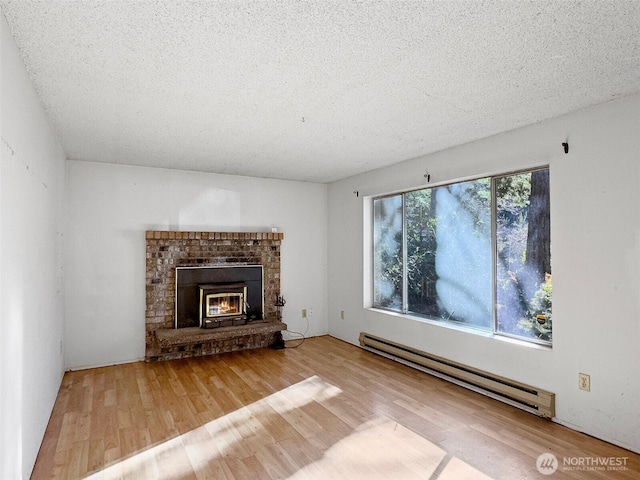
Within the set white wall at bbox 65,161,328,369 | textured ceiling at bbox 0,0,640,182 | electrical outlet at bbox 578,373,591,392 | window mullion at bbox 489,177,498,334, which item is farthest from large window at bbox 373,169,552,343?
white wall at bbox 65,161,328,369

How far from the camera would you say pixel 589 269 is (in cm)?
273

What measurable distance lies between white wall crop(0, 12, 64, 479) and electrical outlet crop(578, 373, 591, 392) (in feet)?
11.5

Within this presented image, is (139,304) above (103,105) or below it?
below

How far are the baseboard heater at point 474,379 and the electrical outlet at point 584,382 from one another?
23 cm

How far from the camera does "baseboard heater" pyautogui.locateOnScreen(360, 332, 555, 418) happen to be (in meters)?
2.97

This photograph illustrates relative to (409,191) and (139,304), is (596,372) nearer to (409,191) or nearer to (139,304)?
(409,191)

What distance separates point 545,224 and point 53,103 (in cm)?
391

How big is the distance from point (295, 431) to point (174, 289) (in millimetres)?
2635

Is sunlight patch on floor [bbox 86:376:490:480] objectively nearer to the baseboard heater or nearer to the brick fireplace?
the baseboard heater

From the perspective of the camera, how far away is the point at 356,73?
2191mm

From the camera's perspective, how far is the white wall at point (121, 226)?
4242 millimetres

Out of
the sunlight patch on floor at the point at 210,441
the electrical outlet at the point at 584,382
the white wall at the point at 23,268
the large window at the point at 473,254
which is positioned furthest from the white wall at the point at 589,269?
the white wall at the point at 23,268

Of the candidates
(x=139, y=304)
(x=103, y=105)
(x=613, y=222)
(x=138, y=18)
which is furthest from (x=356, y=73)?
(x=139, y=304)

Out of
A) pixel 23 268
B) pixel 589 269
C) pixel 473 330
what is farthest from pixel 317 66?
pixel 473 330
